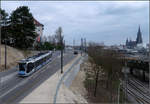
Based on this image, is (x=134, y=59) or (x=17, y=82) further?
(x=134, y=59)

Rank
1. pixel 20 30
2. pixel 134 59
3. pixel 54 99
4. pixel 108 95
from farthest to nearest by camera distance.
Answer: pixel 134 59
pixel 20 30
pixel 108 95
pixel 54 99

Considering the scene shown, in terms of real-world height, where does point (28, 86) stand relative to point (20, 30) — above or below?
below

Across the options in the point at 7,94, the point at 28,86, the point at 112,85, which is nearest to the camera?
the point at 7,94

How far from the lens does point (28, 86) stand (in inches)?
746

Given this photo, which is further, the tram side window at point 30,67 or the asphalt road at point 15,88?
the tram side window at point 30,67

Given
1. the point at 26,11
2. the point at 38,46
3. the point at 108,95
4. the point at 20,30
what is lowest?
the point at 108,95

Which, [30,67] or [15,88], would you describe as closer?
[15,88]

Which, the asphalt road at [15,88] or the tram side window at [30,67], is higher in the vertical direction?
the tram side window at [30,67]

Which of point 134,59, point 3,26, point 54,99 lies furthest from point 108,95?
point 3,26

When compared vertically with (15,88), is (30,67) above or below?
above

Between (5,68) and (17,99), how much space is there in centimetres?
1508

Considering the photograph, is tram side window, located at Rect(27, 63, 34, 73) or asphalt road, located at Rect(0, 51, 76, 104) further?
tram side window, located at Rect(27, 63, 34, 73)

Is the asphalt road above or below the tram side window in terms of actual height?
below

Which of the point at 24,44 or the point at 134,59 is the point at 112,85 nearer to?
the point at 134,59
